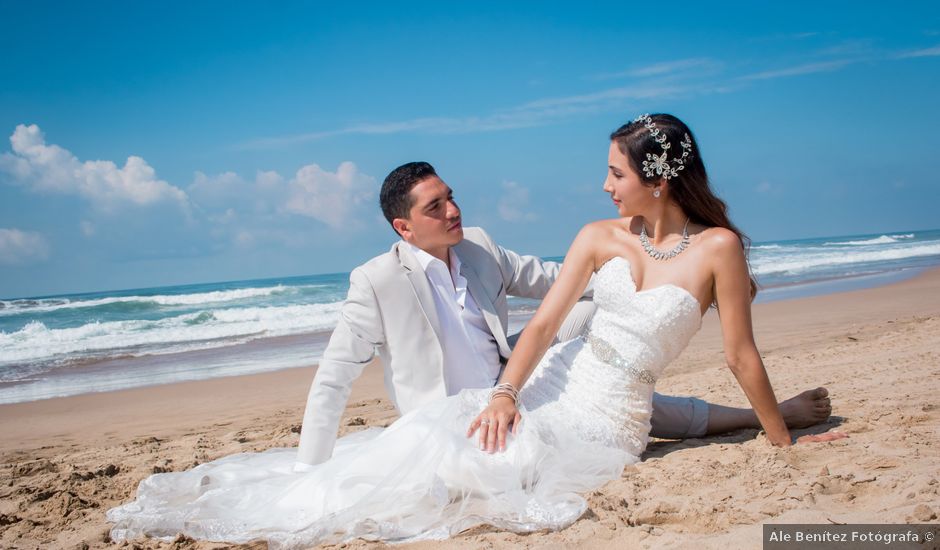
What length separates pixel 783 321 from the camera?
10.8 meters

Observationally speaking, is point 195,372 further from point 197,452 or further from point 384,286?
point 384,286

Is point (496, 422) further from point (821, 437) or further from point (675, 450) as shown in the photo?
point (821, 437)

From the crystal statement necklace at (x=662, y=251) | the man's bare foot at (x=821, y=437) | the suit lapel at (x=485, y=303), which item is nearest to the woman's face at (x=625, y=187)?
the crystal statement necklace at (x=662, y=251)

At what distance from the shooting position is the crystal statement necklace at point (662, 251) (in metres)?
3.55

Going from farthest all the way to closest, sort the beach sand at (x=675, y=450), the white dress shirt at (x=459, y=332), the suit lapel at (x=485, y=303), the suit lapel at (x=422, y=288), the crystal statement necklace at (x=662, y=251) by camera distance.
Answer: the suit lapel at (x=485, y=303)
the white dress shirt at (x=459, y=332)
the suit lapel at (x=422, y=288)
the crystal statement necklace at (x=662, y=251)
the beach sand at (x=675, y=450)

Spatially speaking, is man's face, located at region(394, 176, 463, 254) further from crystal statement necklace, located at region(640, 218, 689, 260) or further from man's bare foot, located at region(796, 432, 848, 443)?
man's bare foot, located at region(796, 432, 848, 443)

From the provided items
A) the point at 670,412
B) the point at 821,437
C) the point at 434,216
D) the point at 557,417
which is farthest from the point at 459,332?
the point at 821,437

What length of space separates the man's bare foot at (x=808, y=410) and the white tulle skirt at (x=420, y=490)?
3.54ft

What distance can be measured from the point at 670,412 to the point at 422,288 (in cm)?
162

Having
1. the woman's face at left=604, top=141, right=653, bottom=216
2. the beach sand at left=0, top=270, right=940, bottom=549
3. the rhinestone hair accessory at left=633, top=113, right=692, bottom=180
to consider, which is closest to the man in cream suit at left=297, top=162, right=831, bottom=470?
the beach sand at left=0, top=270, right=940, bottom=549

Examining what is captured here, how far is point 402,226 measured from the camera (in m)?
4.18

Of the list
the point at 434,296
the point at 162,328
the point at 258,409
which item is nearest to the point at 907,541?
the point at 434,296

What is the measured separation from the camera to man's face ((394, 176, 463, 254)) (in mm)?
4012

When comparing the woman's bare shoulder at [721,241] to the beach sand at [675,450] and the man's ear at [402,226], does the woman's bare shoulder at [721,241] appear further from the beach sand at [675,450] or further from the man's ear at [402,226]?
Answer: the man's ear at [402,226]
